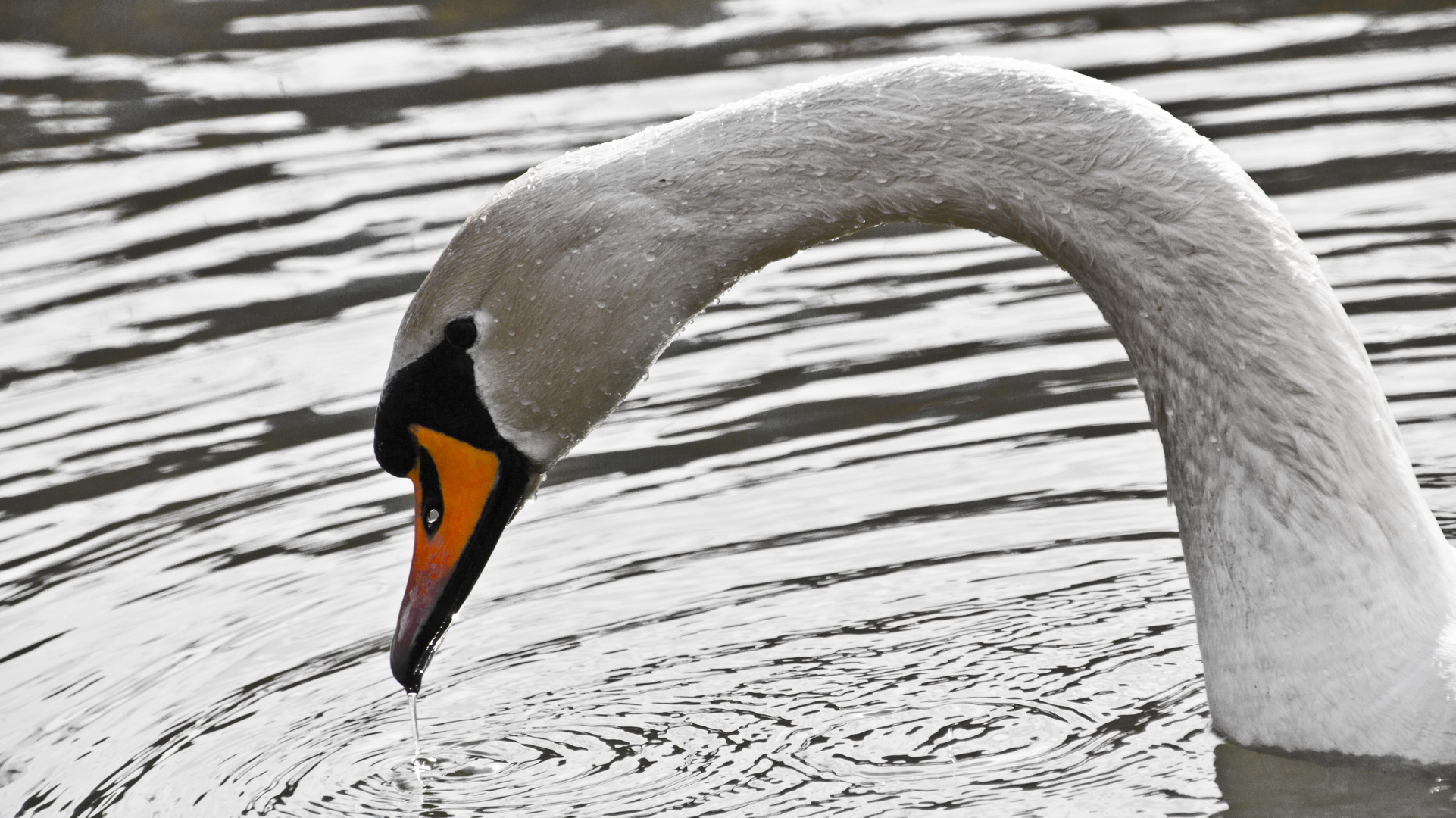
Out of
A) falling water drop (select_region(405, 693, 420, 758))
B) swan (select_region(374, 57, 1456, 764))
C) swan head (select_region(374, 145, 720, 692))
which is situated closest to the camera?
swan (select_region(374, 57, 1456, 764))

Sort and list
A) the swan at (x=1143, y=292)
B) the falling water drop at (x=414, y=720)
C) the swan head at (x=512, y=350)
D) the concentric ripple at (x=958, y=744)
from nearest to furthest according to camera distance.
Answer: the swan at (x=1143, y=292) → the swan head at (x=512, y=350) → the concentric ripple at (x=958, y=744) → the falling water drop at (x=414, y=720)

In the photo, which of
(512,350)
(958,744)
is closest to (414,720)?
(512,350)

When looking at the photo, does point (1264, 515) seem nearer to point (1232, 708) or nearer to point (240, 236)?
point (1232, 708)

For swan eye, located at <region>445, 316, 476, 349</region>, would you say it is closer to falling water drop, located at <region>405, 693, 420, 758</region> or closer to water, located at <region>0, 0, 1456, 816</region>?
falling water drop, located at <region>405, 693, 420, 758</region>

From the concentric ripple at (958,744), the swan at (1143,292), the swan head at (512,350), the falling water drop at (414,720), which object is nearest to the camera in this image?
the swan at (1143,292)

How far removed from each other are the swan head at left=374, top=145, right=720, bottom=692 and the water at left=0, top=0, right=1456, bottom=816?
1.84 feet

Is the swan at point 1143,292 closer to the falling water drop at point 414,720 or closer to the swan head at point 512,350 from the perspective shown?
the swan head at point 512,350

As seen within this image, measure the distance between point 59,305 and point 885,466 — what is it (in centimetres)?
361

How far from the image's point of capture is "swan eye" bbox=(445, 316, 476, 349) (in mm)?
4742

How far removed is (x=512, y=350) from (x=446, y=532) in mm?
459

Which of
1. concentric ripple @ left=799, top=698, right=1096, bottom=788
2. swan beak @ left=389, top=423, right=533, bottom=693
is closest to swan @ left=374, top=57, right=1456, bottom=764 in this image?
swan beak @ left=389, top=423, right=533, bottom=693

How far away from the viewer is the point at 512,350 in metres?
4.79

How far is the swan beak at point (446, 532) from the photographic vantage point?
4.91 meters

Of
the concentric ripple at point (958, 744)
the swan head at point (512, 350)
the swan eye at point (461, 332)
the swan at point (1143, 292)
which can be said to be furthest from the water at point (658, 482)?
the swan eye at point (461, 332)
